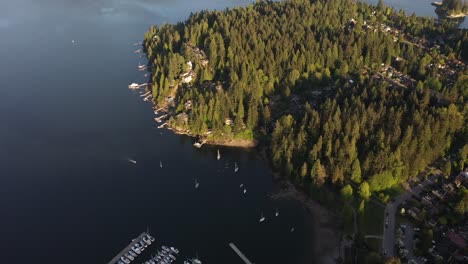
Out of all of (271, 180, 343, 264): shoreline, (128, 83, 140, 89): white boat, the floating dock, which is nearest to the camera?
the floating dock

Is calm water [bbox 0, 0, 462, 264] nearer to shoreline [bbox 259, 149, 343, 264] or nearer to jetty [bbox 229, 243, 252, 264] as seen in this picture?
jetty [bbox 229, 243, 252, 264]

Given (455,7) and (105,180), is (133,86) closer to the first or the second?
(105,180)

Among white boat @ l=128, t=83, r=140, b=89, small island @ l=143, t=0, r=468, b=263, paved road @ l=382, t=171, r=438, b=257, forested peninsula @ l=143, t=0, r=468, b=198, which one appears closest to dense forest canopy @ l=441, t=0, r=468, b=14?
forested peninsula @ l=143, t=0, r=468, b=198

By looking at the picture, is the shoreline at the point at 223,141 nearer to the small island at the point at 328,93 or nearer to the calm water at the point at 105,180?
the small island at the point at 328,93

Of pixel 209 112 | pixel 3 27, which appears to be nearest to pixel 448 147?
pixel 209 112

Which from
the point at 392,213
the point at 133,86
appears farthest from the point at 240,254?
the point at 133,86

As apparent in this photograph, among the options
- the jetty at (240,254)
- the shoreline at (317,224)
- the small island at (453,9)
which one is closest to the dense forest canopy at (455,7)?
the small island at (453,9)

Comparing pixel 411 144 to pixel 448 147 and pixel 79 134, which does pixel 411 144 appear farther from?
pixel 79 134
